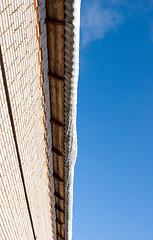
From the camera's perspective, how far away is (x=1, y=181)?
4406mm

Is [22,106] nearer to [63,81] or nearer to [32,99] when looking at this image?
[32,99]

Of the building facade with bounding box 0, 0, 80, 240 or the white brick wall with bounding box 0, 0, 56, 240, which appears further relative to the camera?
the building facade with bounding box 0, 0, 80, 240

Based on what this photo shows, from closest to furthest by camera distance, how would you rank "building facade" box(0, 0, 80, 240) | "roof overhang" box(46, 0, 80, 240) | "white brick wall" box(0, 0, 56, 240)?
"white brick wall" box(0, 0, 56, 240), "building facade" box(0, 0, 80, 240), "roof overhang" box(46, 0, 80, 240)

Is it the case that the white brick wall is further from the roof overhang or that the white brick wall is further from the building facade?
the roof overhang

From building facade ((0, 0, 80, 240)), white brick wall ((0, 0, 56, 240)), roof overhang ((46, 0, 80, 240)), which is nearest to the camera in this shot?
white brick wall ((0, 0, 56, 240))

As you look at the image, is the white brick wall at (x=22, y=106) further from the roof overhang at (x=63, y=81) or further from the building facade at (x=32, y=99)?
the roof overhang at (x=63, y=81)

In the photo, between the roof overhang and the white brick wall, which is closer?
the white brick wall

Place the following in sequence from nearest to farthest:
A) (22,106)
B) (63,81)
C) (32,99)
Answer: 1. (22,106)
2. (32,99)
3. (63,81)

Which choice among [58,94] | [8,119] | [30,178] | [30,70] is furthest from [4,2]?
[30,178]

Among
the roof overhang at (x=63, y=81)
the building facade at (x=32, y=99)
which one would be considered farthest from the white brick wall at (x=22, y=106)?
the roof overhang at (x=63, y=81)

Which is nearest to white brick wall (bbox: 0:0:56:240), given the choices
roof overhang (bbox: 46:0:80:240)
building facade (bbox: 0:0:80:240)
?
building facade (bbox: 0:0:80:240)

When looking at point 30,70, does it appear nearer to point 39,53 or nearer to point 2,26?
point 39,53

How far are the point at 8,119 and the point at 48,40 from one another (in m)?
2.34

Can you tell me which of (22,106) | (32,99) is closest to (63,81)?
(32,99)
